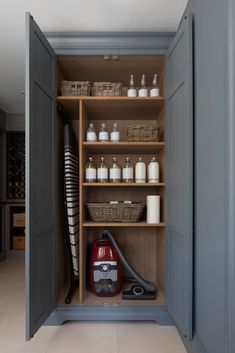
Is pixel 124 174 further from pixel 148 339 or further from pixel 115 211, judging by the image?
pixel 148 339

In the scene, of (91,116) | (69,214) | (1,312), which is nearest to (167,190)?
(69,214)

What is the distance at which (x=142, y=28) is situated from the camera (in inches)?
91.0

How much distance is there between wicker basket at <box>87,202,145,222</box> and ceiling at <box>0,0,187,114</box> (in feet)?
4.71

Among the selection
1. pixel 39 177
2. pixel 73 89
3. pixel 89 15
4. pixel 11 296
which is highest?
pixel 89 15

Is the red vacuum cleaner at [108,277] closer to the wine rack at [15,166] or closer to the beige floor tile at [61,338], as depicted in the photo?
the beige floor tile at [61,338]

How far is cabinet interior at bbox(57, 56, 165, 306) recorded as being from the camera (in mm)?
2414

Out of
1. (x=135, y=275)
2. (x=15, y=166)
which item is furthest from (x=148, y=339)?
(x=15, y=166)

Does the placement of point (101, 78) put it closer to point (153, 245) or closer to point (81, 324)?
point (153, 245)

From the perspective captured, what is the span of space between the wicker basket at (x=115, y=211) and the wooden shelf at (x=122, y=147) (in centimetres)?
50

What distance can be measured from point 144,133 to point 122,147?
240 millimetres

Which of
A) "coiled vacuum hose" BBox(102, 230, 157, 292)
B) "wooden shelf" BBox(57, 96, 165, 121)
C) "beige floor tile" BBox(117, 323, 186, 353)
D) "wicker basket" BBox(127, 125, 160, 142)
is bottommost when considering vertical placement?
"beige floor tile" BBox(117, 323, 186, 353)

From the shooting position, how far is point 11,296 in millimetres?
2912

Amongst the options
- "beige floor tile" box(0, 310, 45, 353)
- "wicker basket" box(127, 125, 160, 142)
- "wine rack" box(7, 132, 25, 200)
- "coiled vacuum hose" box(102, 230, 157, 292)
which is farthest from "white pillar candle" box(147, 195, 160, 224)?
"wine rack" box(7, 132, 25, 200)

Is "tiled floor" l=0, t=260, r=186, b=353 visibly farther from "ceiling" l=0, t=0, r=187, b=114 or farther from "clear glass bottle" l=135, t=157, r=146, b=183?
"ceiling" l=0, t=0, r=187, b=114
